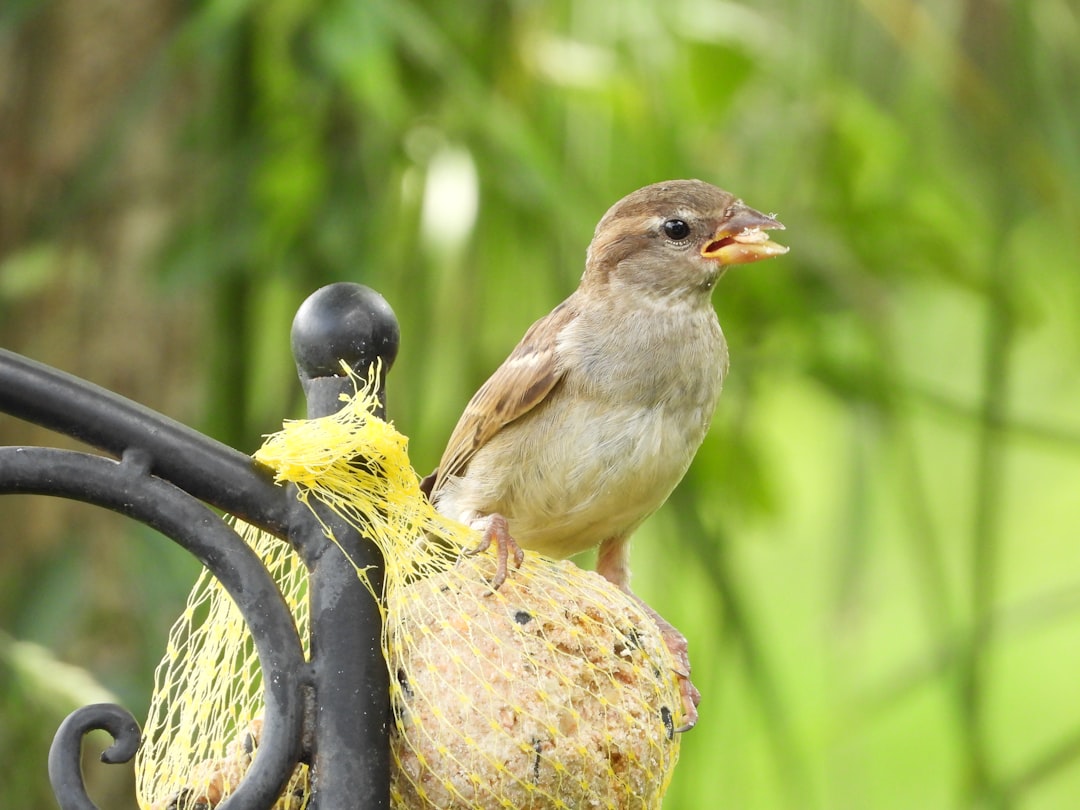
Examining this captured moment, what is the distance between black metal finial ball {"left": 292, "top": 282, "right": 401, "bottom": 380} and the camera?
5.16 feet

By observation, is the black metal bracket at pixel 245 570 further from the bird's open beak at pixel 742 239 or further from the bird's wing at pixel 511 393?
the bird's open beak at pixel 742 239

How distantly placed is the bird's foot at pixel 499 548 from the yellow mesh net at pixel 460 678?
2cm

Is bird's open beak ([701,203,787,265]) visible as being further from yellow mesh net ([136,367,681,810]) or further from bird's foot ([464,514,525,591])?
yellow mesh net ([136,367,681,810])

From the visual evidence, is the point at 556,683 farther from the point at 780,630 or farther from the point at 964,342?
the point at 780,630

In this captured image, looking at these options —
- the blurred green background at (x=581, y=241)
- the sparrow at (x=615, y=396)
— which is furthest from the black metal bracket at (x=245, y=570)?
the blurred green background at (x=581, y=241)

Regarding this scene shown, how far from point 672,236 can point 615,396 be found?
0.37 m

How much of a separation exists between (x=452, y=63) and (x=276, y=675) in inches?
70.8

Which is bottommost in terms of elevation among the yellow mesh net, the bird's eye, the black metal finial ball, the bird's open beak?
the yellow mesh net

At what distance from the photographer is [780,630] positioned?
668 cm

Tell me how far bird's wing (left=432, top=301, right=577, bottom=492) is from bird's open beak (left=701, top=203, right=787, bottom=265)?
0.28 metres

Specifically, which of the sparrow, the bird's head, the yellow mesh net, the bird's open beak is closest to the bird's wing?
the sparrow

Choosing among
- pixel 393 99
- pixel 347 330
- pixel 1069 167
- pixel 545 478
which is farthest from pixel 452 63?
pixel 347 330

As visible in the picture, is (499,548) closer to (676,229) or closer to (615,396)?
(615,396)

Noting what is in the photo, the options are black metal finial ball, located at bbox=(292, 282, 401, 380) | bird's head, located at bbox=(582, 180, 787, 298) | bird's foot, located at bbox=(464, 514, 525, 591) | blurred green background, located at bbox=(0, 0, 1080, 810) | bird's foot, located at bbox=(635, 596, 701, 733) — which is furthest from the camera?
blurred green background, located at bbox=(0, 0, 1080, 810)
